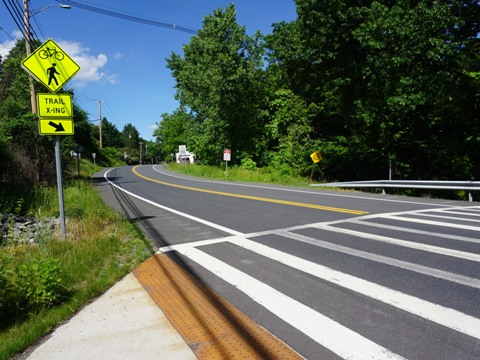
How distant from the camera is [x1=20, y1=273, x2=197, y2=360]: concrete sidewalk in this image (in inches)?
116

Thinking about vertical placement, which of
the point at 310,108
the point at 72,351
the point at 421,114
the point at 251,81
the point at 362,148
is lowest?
the point at 72,351

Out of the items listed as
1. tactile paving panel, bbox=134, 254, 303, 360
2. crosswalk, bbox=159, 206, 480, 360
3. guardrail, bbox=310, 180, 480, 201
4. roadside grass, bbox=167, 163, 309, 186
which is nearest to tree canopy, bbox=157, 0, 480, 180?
roadside grass, bbox=167, 163, 309, 186

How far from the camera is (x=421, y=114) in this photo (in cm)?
2056

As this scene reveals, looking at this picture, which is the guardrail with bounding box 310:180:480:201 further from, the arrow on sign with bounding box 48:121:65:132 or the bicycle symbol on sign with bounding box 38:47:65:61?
the bicycle symbol on sign with bounding box 38:47:65:61

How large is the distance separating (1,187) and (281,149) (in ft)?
74.5

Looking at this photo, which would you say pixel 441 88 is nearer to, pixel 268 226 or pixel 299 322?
pixel 268 226

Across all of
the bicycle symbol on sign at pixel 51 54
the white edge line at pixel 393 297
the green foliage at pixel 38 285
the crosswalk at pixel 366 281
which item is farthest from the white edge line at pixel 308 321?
the bicycle symbol on sign at pixel 51 54

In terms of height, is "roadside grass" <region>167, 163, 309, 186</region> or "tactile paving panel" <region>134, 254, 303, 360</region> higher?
"roadside grass" <region>167, 163, 309, 186</region>

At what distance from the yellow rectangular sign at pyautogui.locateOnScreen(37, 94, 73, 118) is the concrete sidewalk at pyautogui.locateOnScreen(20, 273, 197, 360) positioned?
391 centimetres

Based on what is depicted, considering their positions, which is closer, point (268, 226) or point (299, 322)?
point (299, 322)

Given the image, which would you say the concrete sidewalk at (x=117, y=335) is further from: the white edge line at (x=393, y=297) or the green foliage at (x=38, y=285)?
the white edge line at (x=393, y=297)

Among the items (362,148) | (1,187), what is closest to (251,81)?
(362,148)

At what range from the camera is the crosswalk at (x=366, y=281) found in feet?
9.68

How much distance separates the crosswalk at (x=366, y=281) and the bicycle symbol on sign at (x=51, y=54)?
14.0 feet
